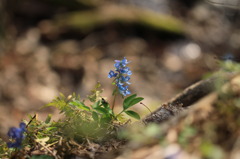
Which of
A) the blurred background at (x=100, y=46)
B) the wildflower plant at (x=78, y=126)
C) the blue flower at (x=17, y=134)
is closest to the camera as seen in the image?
the blue flower at (x=17, y=134)

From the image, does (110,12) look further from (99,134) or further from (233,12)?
(99,134)

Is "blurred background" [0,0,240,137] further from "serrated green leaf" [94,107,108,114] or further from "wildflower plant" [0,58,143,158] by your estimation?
"serrated green leaf" [94,107,108,114]

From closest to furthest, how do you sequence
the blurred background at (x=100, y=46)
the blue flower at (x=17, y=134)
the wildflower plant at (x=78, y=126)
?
the blue flower at (x=17, y=134), the wildflower plant at (x=78, y=126), the blurred background at (x=100, y=46)

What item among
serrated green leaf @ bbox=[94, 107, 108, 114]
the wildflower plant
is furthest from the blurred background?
serrated green leaf @ bbox=[94, 107, 108, 114]

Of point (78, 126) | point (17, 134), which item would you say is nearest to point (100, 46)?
point (78, 126)

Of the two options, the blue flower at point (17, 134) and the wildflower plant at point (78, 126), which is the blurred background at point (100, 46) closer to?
the wildflower plant at point (78, 126)

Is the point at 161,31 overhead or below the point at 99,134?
overhead

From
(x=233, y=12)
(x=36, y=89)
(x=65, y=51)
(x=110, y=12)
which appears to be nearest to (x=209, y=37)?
(x=233, y=12)

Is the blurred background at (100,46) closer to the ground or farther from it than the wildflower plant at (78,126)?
farther from it

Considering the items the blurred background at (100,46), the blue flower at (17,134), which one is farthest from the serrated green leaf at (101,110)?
the blurred background at (100,46)
